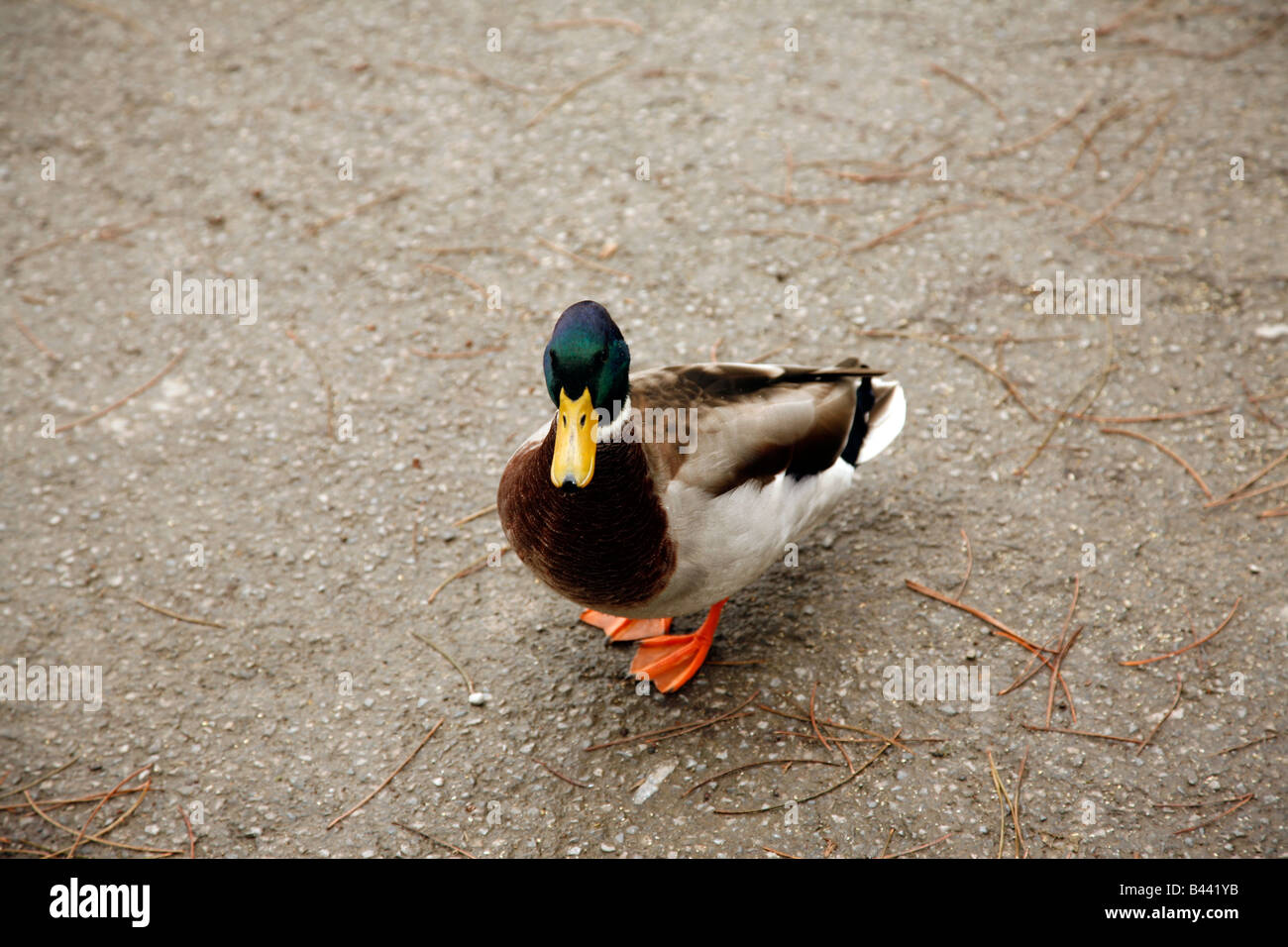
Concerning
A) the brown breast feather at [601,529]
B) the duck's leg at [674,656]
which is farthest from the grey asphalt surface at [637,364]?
the brown breast feather at [601,529]

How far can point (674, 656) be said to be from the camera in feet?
10.2

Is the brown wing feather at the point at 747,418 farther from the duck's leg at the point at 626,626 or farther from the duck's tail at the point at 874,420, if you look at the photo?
the duck's leg at the point at 626,626

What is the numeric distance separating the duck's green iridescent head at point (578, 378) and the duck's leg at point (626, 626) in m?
0.90

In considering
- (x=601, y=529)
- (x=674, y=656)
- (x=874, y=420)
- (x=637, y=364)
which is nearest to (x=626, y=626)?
(x=674, y=656)

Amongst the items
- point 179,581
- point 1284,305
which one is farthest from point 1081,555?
point 179,581

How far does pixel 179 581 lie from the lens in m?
3.37

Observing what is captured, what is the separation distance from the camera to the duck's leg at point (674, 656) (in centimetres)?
307

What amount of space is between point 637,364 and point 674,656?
1323mm

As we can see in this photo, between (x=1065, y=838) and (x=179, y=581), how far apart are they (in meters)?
2.79

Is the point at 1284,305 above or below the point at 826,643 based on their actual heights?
above

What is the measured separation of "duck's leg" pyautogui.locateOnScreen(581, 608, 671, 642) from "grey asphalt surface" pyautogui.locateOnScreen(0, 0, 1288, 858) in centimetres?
9

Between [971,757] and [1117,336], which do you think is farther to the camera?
[1117,336]

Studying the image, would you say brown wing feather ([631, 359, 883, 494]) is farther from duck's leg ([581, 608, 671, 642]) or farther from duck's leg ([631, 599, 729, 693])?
duck's leg ([581, 608, 671, 642])

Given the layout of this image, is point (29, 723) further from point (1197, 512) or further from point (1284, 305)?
point (1284, 305)
